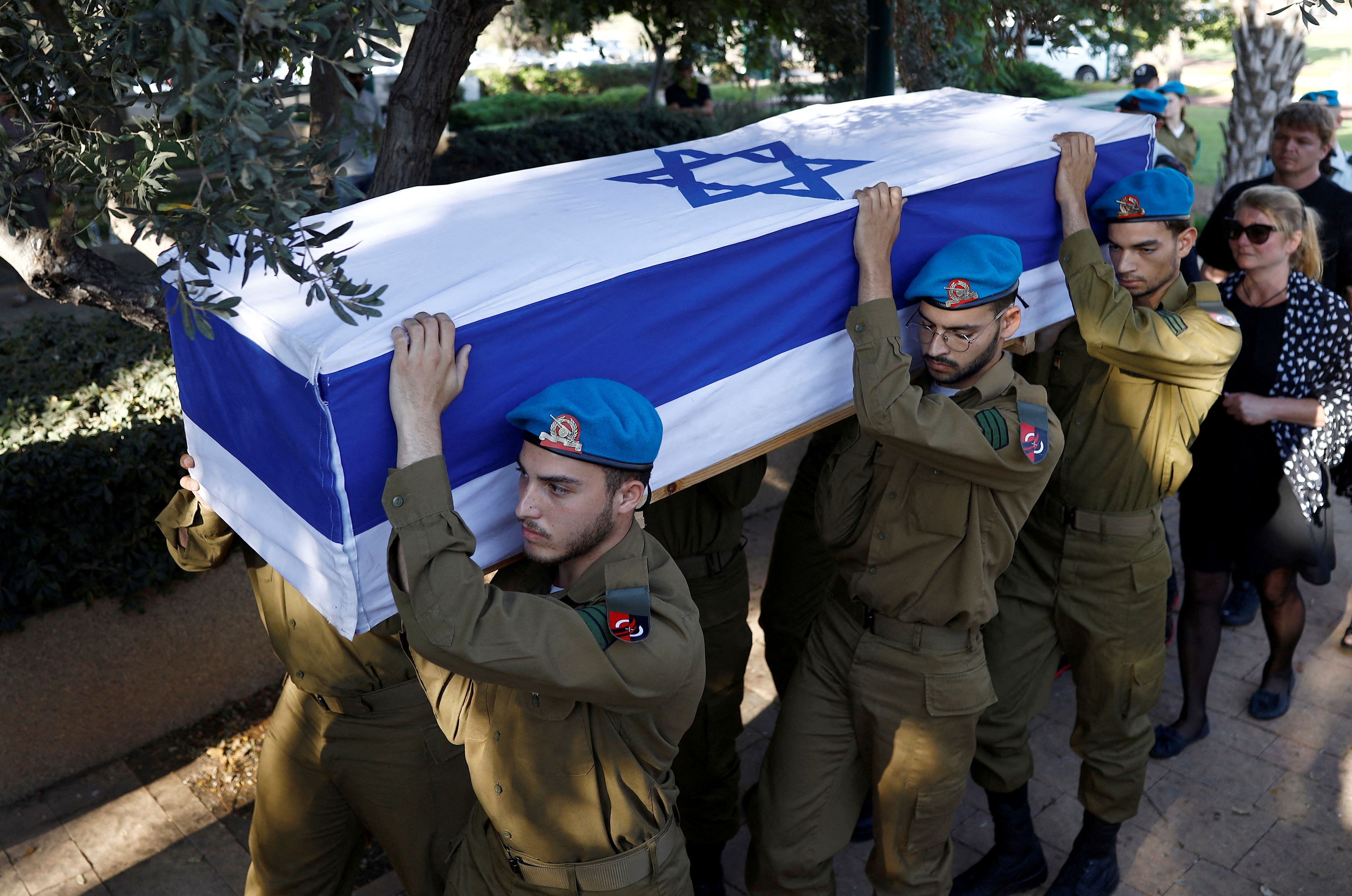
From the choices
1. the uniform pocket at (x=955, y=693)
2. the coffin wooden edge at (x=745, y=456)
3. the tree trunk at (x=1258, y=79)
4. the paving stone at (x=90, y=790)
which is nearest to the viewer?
the coffin wooden edge at (x=745, y=456)

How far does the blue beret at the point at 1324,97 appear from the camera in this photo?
17.5ft

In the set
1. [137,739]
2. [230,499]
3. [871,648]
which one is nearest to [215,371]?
[230,499]

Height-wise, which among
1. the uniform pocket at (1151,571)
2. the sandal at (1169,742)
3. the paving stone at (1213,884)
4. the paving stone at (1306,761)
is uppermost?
the uniform pocket at (1151,571)

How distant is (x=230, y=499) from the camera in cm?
247

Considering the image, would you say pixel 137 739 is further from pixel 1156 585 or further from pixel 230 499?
pixel 1156 585

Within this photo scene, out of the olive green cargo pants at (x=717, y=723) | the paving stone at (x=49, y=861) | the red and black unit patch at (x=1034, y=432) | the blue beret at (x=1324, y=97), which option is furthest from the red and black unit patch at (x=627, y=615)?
the blue beret at (x=1324, y=97)

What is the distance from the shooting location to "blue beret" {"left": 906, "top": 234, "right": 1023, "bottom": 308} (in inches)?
104

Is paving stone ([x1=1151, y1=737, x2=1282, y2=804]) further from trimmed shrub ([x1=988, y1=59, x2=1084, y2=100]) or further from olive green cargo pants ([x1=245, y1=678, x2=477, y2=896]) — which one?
trimmed shrub ([x1=988, y1=59, x2=1084, y2=100])

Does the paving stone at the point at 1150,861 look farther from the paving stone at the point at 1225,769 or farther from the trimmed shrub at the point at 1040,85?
the trimmed shrub at the point at 1040,85

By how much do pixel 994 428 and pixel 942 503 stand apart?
0.24 metres

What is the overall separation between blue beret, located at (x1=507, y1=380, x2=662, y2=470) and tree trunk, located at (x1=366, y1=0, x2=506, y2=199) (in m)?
1.98

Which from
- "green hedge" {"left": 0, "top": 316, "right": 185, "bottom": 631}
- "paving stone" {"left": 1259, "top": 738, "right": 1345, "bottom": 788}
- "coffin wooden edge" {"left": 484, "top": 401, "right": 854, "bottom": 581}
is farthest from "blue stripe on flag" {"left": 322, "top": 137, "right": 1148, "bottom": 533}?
"paving stone" {"left": 1259, "top": 738, "right": 1345, "bottom": 788}

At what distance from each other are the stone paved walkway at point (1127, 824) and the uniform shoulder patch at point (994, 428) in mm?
1643

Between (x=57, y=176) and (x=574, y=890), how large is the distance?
191 cm
